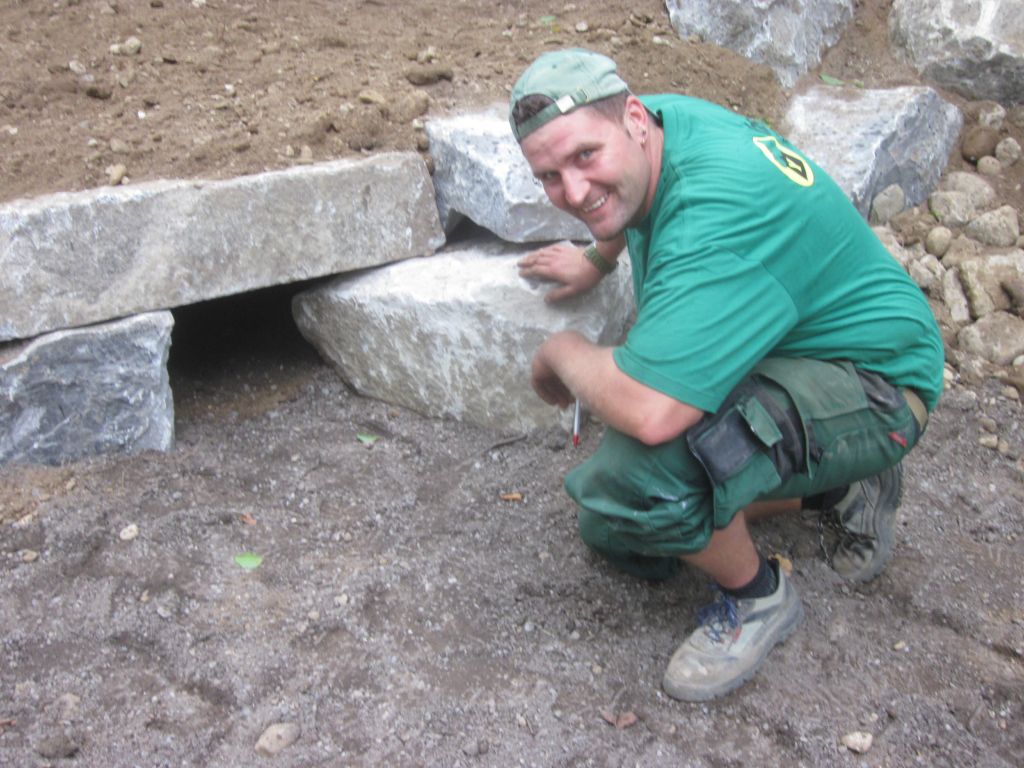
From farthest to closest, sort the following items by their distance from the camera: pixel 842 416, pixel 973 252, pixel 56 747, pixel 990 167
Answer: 1. pixel 990 167
2. pixel 973 252
3. pixel 842 416
4. pixel 56 747

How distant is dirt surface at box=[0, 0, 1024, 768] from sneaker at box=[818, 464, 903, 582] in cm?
5

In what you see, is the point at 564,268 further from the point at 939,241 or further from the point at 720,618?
the point at 939,241

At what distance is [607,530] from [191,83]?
2042 mm

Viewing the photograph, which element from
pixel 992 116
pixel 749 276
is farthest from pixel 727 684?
pixel 992 116

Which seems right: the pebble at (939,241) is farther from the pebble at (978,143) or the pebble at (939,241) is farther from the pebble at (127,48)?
the pebble at (127,48)

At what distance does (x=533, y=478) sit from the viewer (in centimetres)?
287

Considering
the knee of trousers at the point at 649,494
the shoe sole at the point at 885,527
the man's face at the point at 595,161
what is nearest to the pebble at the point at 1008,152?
the shoe sole at the point at 885,527

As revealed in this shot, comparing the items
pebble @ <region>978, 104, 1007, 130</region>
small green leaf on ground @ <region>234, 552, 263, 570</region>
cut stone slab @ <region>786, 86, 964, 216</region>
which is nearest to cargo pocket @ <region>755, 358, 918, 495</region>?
small green leaf on ground @ <region>234, 552, 263, 570</region>

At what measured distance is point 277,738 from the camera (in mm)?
2041

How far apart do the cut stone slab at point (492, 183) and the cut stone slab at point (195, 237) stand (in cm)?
9

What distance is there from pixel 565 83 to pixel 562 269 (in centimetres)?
89

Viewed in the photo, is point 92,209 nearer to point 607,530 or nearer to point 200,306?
point 200,306

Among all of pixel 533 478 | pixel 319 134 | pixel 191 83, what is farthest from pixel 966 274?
pixel 191 83

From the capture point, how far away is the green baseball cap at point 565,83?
196 cm
